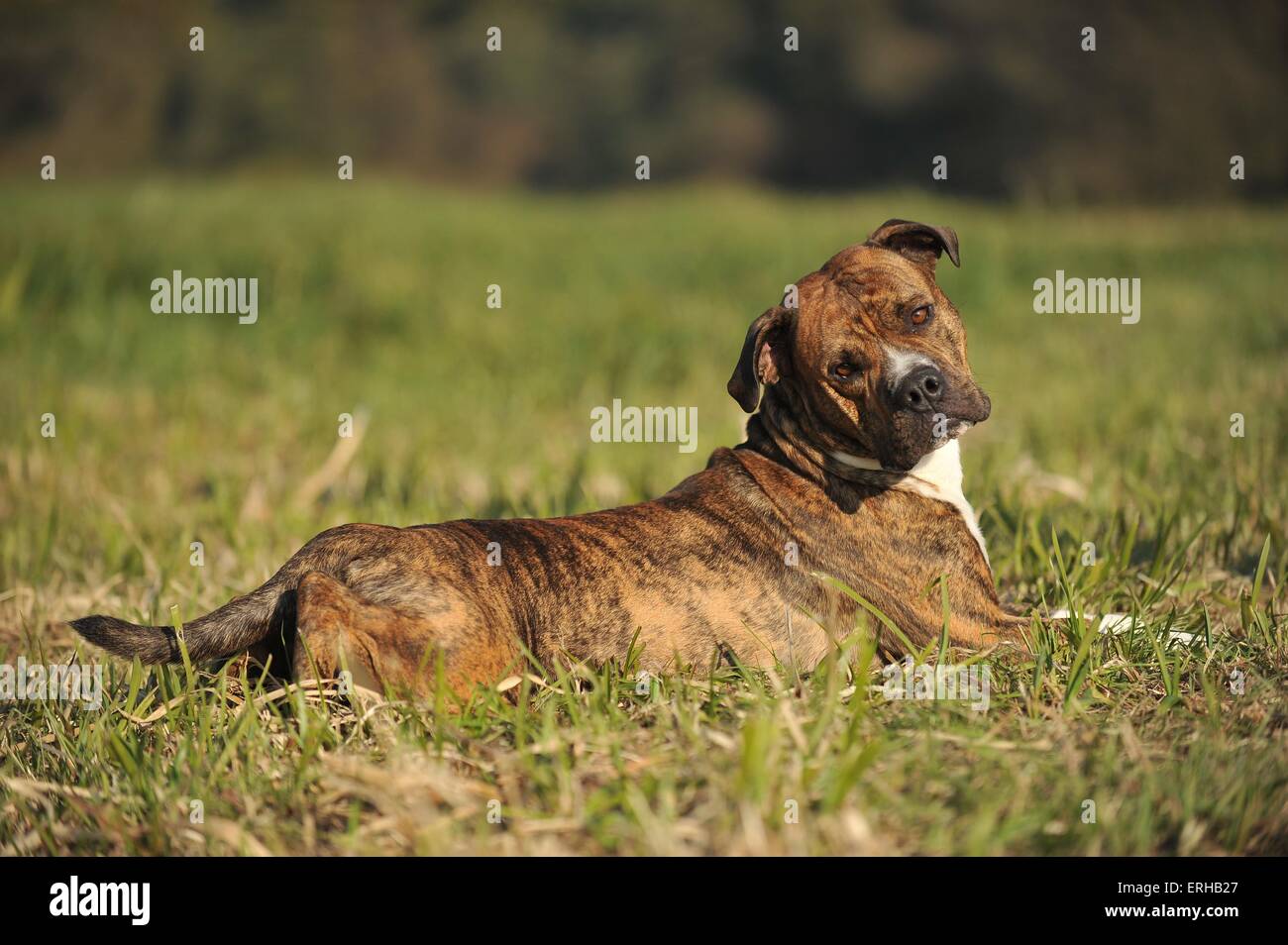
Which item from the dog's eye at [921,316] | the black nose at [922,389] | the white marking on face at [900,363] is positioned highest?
the dog's eye at [921,316]

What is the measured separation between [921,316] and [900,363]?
224mm

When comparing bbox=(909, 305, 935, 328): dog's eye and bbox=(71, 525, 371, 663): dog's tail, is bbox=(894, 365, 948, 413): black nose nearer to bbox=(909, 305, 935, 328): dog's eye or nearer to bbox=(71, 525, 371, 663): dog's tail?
bbox=(909, 305, 935, 328): dog's eye

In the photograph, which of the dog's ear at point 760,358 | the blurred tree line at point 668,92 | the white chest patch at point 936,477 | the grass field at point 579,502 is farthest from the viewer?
the blurred tree line at point 668,92

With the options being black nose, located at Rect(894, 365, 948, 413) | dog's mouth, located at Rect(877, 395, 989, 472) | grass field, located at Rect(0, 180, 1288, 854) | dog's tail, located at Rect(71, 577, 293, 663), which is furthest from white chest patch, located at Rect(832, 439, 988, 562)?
dog's tail, located at Rect(71, 577, 293, 663)

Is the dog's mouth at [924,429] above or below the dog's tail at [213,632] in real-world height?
above

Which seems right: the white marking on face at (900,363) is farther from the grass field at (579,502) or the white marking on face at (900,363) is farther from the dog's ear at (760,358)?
the grass field at (579,502)

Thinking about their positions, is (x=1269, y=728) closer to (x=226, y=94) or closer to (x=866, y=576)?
(x=866, y=576)

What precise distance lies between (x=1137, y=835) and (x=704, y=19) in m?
27.6

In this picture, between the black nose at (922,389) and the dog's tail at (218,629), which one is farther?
the black nose at (922,389)

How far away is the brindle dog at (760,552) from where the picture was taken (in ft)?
11.1

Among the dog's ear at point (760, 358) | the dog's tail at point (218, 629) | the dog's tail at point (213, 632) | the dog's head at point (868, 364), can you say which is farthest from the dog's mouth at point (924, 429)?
the dog's tail at point (213, 632)

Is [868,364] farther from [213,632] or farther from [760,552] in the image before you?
[213,632]

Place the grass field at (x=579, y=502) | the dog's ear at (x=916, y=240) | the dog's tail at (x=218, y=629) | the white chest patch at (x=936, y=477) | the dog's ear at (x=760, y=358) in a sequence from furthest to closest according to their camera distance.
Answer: the dog's ear at (x=916, y=240) → the white chest patch at (x=936, y=477) → the dog's ear at (x=760, y=358) → the dog's tail at (x=218, y=629) → the grass field at (x=579, y=502)
